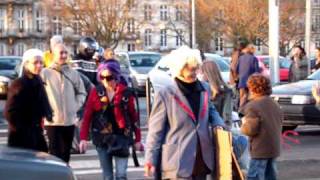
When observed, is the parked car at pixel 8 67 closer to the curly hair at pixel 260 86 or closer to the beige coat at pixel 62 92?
the beige coat at pixel 62 92

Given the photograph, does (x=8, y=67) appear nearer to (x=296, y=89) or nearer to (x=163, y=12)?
(x=296, y=89)

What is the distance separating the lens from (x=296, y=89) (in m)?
16.1

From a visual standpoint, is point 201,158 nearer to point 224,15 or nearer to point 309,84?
point 309,84

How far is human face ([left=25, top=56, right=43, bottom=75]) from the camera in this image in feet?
28.6

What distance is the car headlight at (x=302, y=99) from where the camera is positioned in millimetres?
15552

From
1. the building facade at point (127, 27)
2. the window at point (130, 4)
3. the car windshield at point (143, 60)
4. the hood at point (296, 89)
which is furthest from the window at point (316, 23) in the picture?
the hood at point (296, 89)

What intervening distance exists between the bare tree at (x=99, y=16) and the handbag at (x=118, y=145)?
51.4 meters

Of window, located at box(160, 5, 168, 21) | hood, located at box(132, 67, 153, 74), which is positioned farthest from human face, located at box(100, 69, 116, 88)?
window, located at box(160, 5, 168, 21)

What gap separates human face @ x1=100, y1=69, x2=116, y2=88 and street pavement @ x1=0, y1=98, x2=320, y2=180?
266cm

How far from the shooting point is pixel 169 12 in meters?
78.0

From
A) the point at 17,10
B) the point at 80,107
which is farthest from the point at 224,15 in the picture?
the point at 80,107

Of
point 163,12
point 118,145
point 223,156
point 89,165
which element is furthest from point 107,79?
point 163,12

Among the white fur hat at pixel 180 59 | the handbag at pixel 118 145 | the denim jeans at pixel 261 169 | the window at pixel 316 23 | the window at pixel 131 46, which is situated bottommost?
the denim jeans at pixel 261 169

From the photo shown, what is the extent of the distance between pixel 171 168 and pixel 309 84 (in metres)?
10.0
